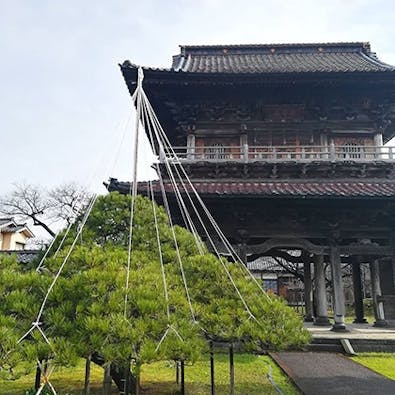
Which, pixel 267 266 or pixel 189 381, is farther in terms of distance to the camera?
pixel 267 266

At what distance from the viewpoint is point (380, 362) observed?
9148 mm

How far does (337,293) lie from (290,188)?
3352 millimetres

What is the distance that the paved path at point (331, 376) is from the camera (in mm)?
6641

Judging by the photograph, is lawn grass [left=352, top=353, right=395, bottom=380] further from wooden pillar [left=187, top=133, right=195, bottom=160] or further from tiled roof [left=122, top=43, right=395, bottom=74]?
tiled roof [left=122, top=43, right=395, bottom=74]

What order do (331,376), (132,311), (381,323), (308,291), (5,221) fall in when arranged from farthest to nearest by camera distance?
(5,221), (308,291), (381,323), (331,376), (132,311)

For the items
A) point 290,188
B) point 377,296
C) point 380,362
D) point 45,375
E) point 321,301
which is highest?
point 290,188

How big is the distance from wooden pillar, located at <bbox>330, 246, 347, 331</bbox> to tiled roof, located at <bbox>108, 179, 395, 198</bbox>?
191 cm

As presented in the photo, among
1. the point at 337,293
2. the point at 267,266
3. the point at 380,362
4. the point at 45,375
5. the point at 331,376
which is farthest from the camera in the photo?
the point at 267,266

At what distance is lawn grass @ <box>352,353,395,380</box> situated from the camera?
8.21 m

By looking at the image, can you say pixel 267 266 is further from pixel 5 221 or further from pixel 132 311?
pixel 132 311

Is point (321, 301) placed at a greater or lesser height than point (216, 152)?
lesser

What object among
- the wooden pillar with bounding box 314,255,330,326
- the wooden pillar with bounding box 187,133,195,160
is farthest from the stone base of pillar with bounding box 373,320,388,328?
the wooden pillar with bounding box 187,133,195,160

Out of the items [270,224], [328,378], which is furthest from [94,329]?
[270,224]

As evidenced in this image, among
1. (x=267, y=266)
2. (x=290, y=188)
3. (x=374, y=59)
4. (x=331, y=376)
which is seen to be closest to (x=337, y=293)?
(x=290, y=188)
